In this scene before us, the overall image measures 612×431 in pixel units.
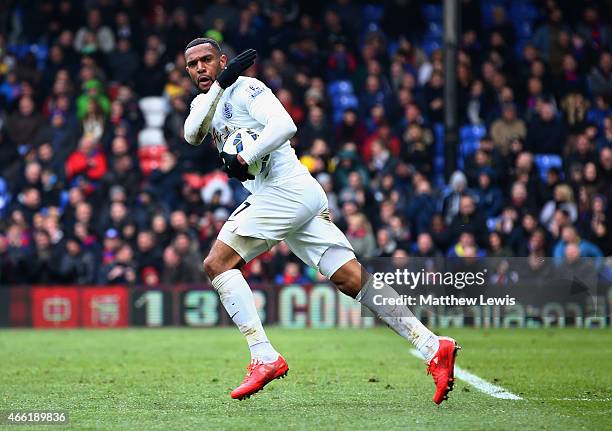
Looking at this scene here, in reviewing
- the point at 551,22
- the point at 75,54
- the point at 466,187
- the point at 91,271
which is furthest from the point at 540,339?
the point at 75,54

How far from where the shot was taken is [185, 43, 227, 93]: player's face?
Answer: 7.98 m

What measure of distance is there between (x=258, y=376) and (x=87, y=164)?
12.0 m

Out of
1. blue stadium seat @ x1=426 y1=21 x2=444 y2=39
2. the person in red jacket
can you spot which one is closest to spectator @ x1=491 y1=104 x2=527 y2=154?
blue stadium seat @ x1=426 y1=21 x2=444 y2=39

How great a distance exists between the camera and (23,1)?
74.0 ft

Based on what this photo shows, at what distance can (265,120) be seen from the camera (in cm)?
765

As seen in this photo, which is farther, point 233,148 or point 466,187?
point 466,187

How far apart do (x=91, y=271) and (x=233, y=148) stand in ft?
33.6

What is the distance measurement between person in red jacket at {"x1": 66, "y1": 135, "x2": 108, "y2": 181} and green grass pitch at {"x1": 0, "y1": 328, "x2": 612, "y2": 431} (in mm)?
4448

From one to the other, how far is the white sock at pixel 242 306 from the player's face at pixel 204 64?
1.21 m

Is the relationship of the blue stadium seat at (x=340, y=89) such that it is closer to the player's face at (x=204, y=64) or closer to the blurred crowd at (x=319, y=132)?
the blurred crowd at (x=319, y=132)

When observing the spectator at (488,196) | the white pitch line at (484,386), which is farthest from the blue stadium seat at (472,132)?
the white pitch line at (484,386)

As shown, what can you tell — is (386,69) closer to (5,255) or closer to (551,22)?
(551,22)

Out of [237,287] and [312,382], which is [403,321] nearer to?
[237,287]

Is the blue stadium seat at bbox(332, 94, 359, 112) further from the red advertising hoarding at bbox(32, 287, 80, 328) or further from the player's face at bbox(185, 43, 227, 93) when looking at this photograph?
the player's face at bbox(185, 43, 227, 93)
